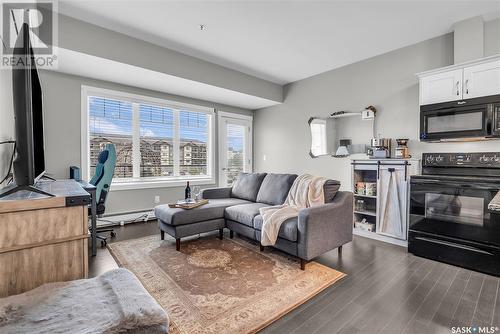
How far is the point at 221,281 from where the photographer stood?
2324 millimetres

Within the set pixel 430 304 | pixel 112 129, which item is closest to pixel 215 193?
pixel 112 129

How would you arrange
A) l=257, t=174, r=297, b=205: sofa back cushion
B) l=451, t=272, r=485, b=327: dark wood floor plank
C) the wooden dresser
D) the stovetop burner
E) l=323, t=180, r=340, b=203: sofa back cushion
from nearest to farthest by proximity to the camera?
the wooden dresser
l=451, t=272, r=485, b=327: dark wood floor plank
the stovetop burner
l=323, t=180, r=340, b=203: sofa back cushion
l=257, t=174, r=297, b=205: sofa back cushion

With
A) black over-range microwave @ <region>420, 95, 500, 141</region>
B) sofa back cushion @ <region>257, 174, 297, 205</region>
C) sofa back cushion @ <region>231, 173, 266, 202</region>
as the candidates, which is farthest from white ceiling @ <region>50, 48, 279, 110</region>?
black over-range microwave @ <region>420, 95, 500, 141</region>

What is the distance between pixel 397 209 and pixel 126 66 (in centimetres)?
429

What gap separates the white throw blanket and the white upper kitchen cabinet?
1785mm

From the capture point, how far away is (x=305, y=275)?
2.44 metres

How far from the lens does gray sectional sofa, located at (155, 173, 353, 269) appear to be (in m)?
2.55

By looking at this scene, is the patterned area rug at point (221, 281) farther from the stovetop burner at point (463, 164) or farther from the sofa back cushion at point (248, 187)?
the stovetop burner at point (463, 164)

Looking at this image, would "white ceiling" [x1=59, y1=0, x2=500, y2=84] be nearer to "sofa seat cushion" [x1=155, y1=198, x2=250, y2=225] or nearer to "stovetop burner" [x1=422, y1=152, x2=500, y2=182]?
"stovetop burner" [x1=422, y1=152, x2=500, y2=182]

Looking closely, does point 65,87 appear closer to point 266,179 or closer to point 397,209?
point 266,179

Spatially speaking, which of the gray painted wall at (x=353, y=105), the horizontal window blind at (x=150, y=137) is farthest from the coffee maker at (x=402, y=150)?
the horizontal window blind at (x=150, y=137)

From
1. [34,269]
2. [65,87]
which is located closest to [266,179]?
[34,269]

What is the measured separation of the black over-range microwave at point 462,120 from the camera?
270 centimetres

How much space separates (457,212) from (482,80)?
5.02ft
